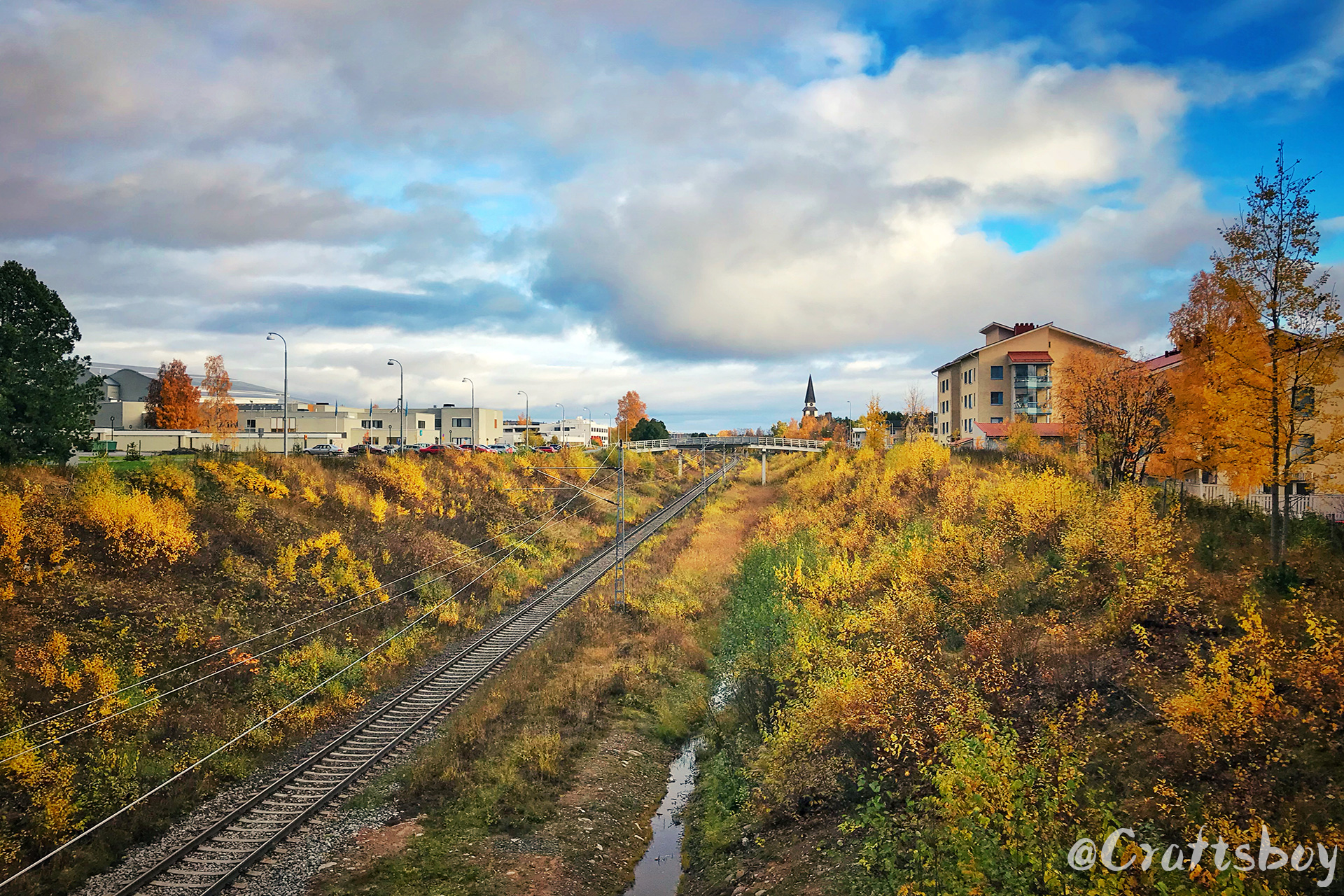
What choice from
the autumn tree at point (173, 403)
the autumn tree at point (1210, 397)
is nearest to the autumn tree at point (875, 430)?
the autumn tree at point (1210, 397)

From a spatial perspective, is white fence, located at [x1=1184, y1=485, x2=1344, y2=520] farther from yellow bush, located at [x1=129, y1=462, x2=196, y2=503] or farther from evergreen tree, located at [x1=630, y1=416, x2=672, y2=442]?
evergreen tree, located at [x1=630, y1=416, x2=672, y2=442]

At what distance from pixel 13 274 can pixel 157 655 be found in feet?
54.6

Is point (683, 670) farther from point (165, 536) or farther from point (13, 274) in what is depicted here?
point (13, 274)

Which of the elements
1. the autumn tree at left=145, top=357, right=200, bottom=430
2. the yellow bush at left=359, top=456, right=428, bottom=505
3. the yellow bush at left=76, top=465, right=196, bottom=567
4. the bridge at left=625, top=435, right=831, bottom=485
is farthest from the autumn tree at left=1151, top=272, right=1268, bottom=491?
the autumn tree at left=145, top=357, right=200, bottom=430

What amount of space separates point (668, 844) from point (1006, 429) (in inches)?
2290

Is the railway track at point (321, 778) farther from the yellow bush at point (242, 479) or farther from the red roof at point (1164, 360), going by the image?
the red roof at point (1164, 360)

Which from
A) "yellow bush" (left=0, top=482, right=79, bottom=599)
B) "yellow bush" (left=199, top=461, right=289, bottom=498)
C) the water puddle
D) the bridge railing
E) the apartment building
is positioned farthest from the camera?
the bridge railing

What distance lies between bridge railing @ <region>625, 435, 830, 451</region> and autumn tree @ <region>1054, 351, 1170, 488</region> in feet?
183

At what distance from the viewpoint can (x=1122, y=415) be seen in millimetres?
36188

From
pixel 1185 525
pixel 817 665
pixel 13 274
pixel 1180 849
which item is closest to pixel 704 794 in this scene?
pixel 817 665

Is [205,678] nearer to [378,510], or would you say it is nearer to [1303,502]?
[378,510]

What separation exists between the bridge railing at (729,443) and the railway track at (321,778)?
6004cm

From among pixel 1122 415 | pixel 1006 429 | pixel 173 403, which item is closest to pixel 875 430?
pixel 1006 429

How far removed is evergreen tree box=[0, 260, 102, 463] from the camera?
27.8 m
